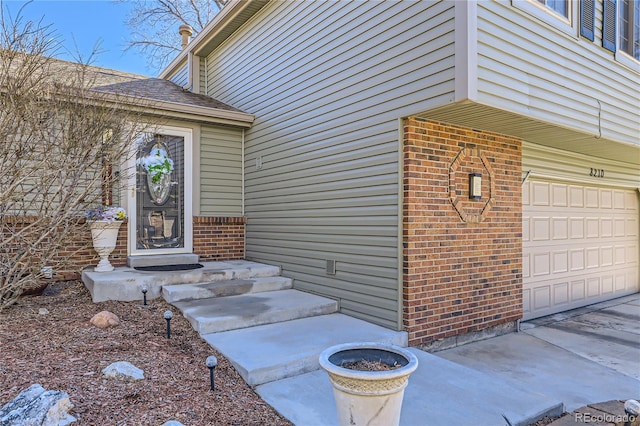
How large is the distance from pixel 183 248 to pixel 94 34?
324 cm

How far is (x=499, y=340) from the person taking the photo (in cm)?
476

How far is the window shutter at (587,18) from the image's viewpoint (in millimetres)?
4820

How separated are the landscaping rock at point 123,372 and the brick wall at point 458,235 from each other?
2.53 metres

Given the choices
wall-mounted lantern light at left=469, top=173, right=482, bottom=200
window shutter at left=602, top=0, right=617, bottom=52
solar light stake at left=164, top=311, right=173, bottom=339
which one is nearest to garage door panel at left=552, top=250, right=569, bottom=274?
wall-mounted lantern light at left=469, top=173, right=482, bottom=200

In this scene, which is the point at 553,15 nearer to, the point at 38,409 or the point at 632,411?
the point at 632,411

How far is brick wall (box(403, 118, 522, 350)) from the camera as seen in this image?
4.14 meters

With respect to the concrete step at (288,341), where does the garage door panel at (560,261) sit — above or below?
above

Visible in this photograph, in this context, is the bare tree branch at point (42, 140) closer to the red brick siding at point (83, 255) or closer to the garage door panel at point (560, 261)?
the red brick siding at point (83, 255)

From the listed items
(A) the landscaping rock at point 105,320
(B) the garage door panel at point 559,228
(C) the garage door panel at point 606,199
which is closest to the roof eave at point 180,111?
(A) the landscaping rock at point 105,320

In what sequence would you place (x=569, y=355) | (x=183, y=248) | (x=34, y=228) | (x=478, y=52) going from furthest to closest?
(x=183, y=248) < (x=569, y=355) < (x=34, y=228) < (x=478, y=52)

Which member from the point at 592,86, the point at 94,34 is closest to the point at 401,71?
the point at 592,86

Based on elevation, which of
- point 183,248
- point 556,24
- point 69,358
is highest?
point 556,24

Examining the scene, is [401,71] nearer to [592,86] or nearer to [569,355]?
[592,86]

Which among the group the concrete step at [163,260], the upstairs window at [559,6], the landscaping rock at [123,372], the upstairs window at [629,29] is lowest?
the landscaping rock at [123,372]
